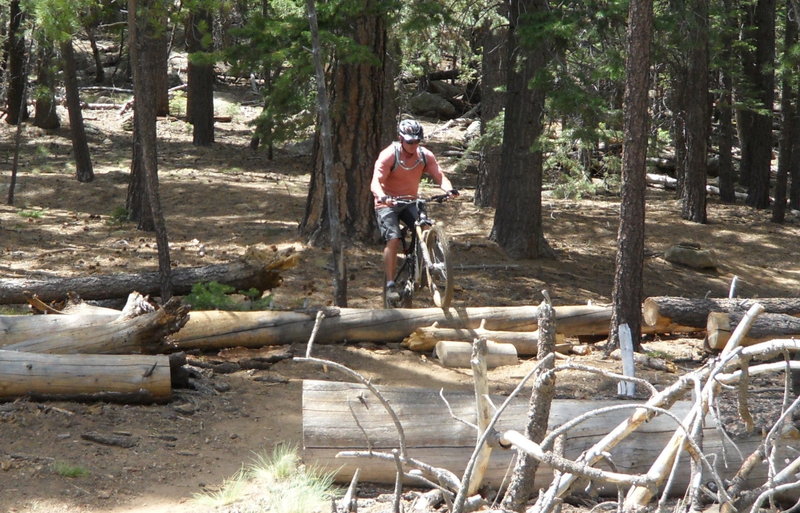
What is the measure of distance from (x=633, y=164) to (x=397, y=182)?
7.93 ft

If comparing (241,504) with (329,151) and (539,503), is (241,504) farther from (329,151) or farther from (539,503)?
(329,151)

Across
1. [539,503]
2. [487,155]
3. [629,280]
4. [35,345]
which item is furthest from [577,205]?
[539,503]

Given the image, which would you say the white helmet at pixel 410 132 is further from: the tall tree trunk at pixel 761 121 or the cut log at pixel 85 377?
the tall tree trunk at pixel 761 121

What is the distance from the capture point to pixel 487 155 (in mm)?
16953

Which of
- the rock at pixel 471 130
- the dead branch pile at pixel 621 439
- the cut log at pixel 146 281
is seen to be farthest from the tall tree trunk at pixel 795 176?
the dead branch pile at pixel 621 439

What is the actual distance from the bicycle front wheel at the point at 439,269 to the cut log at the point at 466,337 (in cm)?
30

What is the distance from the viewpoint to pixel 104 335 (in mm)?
6727

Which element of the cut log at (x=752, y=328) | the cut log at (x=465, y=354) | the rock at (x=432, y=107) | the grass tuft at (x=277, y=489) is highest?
the rock at (x=432, y=107)

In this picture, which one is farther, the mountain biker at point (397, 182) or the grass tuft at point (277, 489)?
the mountain biker at point (397, 182)

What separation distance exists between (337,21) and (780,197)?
11593 mm

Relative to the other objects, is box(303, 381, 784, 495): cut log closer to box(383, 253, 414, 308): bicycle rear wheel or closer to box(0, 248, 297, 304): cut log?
box(0, 248, 297, 304): cut log

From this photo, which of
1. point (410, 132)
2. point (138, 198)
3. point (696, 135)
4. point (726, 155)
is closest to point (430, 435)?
point (410, 132)

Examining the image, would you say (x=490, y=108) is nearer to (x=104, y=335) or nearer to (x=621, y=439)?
(x=104, y=335)

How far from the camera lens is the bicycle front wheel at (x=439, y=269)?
8.54 meters
